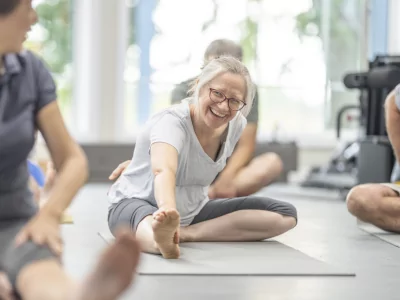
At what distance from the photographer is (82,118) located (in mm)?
8211

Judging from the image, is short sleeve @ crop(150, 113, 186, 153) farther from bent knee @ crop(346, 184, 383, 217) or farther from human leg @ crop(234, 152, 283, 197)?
human leg @ crop(234, 152, 283, 197)

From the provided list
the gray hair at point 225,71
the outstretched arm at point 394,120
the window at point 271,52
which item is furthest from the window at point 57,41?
the gray hair at point 225,71

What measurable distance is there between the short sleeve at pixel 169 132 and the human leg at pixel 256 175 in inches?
54.7

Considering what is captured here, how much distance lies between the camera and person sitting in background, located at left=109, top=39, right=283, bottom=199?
381cm

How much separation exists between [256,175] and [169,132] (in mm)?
1771

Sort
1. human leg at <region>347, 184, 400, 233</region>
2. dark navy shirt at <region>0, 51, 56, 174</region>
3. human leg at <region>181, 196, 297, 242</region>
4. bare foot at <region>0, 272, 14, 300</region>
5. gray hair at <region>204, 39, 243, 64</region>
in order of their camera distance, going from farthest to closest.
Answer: human leg at <region>347, 184, 400, 233</region>
gray hair at <region>204, 39, 243, 64</region>
human leg at <region>181, 196, 297, 242</region>
dark navy shirt at <region>0, 51, 56, 174</region>
bare foot at <region>0, 272, 14, 300</region>

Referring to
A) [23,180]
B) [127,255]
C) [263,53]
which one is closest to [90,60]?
[263,53]

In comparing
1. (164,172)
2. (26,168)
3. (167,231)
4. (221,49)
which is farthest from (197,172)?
(26,168)

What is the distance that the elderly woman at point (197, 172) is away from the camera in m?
3.17

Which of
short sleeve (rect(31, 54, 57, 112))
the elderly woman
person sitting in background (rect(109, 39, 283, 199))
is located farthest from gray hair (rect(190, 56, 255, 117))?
short sleeve (rect(31, 54, 57, 112))

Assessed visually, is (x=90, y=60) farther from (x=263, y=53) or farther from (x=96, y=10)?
(x=263, y=53)

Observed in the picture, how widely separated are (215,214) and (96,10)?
4.87 meters

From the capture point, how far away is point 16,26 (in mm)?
1936

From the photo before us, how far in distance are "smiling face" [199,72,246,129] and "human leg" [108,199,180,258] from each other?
40 centimetres
